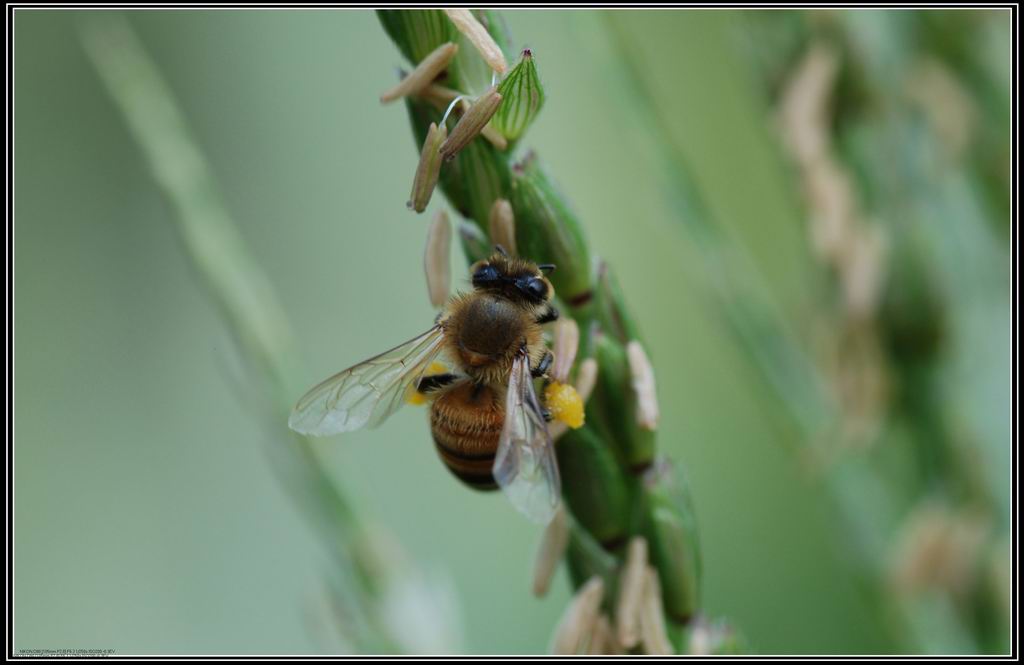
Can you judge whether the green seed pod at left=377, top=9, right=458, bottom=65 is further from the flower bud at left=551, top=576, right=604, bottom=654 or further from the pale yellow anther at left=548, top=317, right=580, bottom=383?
the flower bud at left=551, top=576, right=604, bottom=654

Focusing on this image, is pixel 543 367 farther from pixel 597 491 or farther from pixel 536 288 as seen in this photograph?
pixel 597 491

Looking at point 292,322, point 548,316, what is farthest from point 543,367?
point 292,322

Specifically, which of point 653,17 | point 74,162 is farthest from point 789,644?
point 74,162

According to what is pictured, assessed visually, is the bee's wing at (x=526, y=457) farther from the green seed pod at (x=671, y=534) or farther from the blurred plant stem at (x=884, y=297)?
the blurred plant stem at (x=884, y=297)

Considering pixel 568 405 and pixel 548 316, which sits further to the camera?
pixel 548 316

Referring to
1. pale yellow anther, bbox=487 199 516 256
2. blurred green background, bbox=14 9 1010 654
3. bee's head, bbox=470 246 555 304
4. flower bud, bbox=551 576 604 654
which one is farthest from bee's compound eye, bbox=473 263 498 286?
blurred green background, bbox=14 9 1010 654

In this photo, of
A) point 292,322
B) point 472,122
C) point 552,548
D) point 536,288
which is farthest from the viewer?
point 292,322
